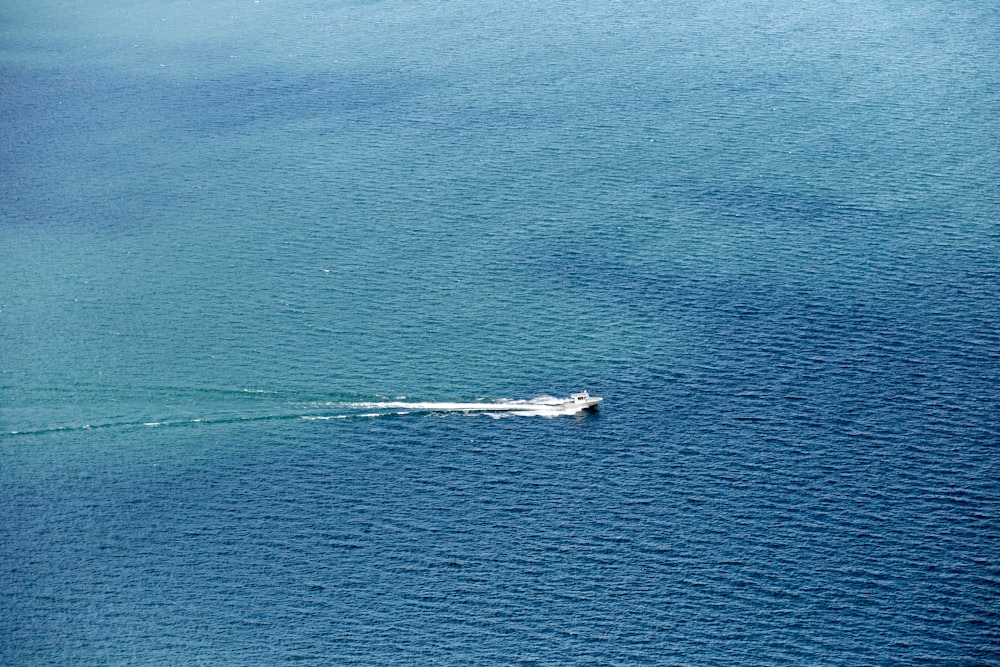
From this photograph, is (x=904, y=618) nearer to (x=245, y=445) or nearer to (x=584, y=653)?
(x=584, y=653)

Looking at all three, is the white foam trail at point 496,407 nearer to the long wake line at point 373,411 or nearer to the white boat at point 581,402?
the long wake line at point 373,411

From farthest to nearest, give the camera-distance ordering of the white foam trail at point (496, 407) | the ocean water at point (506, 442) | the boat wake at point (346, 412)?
1. the white foam trail at point (496, 407)
2. the boat wake at point (346, 412)
3. the ocean water at point (506, 442)

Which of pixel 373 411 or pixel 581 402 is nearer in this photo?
pixel 581 402

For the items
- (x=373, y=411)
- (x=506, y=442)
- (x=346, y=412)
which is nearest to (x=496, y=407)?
(x=506, y=442)

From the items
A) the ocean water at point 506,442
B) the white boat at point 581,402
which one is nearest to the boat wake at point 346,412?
the white boat at point 581,402

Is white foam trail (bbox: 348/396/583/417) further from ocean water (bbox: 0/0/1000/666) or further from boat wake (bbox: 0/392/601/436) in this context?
ocean water (bbox: 0/0/1000/666)

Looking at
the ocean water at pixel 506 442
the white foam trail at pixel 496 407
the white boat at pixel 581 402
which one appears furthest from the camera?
the white foam trail at pixel 496 407

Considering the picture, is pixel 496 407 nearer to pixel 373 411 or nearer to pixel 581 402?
pixel 581 402

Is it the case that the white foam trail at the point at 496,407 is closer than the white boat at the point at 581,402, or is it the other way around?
the white boat at the point at 581,402

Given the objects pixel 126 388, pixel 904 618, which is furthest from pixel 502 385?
pixel 904 618
